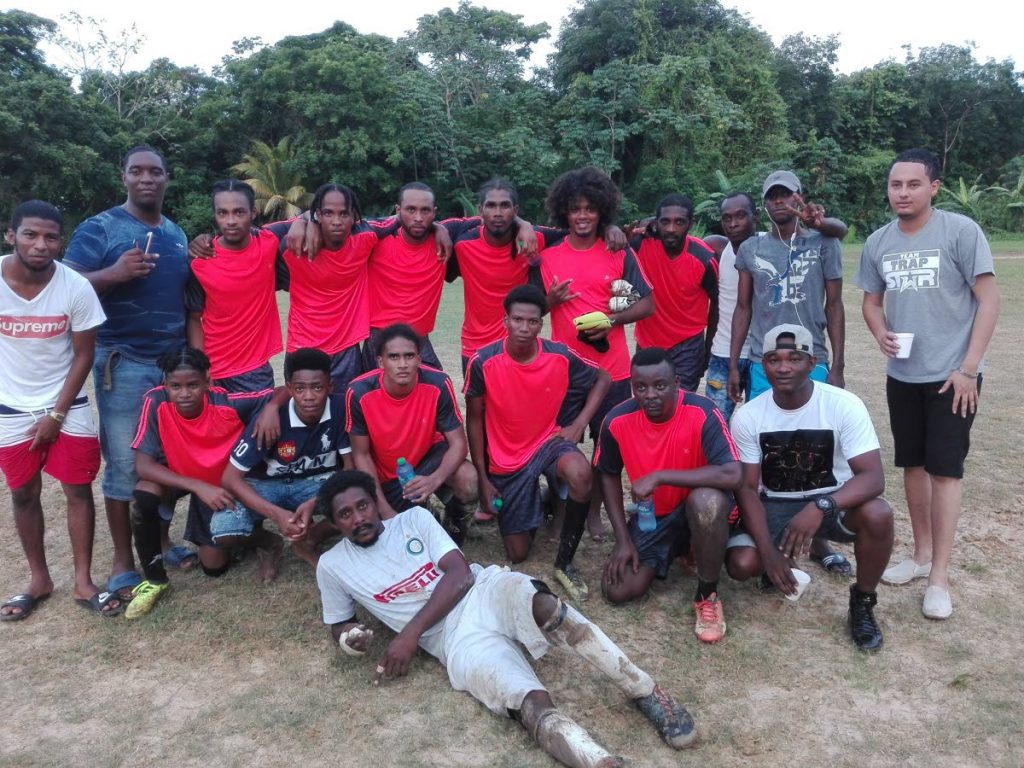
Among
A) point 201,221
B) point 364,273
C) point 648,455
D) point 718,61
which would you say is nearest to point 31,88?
point 201,221

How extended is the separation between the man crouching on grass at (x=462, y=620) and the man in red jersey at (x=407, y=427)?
0.64 meters

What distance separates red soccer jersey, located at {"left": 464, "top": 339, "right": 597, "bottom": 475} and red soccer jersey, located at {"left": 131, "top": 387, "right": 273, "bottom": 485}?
1343 mm

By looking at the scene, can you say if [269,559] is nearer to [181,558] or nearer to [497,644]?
[181,558]

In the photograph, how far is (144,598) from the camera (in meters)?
4.09

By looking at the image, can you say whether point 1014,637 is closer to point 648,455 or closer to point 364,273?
point 648,455

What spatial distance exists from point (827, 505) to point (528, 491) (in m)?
1.66

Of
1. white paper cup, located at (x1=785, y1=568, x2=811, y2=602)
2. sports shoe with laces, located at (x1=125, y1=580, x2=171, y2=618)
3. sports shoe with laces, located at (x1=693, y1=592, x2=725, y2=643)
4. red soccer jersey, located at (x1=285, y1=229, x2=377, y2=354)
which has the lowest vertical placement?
sports shoe with laces, located at (x1=693, y1=592, x2=725, y2=643)

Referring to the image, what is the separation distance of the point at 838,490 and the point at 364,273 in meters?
3.16

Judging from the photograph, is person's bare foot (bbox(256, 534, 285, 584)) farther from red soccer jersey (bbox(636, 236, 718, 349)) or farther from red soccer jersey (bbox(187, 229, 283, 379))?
red soccer jersey (bbox(636, 236, 718, 349))

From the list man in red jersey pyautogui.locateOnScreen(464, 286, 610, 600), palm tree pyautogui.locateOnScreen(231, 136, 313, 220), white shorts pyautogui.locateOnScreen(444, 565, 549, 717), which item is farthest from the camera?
palm tree pyautogui.locateOnScreen(231, 136, 313, 220)

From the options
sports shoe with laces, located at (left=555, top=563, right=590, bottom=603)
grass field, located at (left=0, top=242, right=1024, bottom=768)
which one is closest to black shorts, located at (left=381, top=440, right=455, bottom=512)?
grass field, located at (left=0, top=242, right=1024, bottom=768)

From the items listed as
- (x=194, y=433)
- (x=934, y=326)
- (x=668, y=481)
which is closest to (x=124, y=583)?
(x=194, y=433)

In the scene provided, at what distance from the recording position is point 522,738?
3.05 meters

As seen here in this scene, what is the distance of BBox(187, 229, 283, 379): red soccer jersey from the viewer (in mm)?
4730
